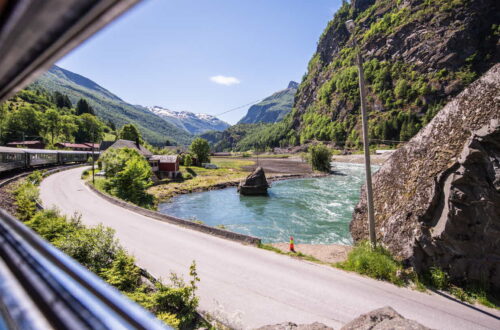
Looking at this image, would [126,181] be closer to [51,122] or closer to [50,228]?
[50,228]

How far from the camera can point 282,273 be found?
990 cm

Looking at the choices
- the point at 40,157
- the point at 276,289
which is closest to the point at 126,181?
the point at 276,289

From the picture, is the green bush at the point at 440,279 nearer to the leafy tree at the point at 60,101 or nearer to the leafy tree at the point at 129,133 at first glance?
the leafy tree at the point at 129,133

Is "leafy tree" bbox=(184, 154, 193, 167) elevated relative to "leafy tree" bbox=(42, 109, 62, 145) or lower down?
lower down

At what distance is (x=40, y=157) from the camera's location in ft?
137

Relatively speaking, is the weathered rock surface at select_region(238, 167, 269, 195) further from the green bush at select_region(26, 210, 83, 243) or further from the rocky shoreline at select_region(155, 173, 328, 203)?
the green bush at select_region(26, 210, 83, 243)

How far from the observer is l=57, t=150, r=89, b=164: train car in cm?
5097

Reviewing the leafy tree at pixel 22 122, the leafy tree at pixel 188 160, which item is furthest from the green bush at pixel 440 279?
the leafy tree at pixel 22 122

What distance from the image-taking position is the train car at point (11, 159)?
28.9 m

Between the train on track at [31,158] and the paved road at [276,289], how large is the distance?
91.6ft

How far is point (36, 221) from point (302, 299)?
1122 centimetres

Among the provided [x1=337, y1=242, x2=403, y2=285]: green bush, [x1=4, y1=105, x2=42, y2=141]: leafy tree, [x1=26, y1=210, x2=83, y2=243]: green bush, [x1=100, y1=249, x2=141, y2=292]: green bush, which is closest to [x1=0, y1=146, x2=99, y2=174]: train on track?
[x1=4, y1=105, x2=42, y2=141]: leafy tree

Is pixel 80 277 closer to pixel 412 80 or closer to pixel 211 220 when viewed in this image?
pixel 211 220

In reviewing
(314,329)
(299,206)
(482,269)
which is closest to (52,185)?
(299,206)
